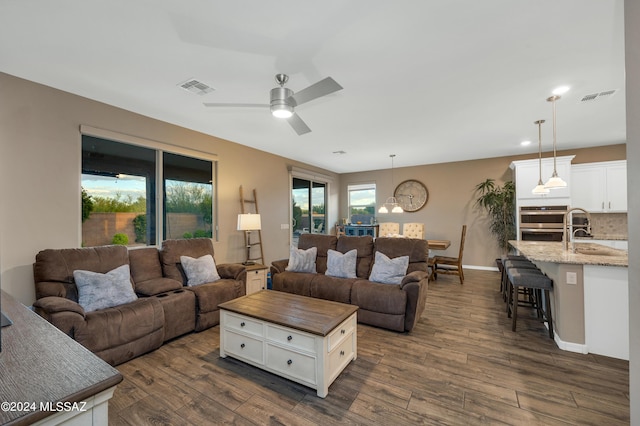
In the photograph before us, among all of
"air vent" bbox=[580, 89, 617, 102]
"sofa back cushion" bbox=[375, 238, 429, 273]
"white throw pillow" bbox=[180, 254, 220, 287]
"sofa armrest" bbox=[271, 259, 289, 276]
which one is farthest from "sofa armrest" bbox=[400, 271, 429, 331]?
"air vent" bbox=[580, 89, 617, 102]

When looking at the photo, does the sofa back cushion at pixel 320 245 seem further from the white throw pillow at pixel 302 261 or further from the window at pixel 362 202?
the window at pixel 362 202

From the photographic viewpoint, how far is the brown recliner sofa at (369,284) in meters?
3.16

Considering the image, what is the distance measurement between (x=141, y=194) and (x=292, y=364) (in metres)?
3.14

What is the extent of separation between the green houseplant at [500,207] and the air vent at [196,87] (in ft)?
19.5

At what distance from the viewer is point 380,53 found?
2396mm

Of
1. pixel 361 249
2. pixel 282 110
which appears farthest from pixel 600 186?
pixel 282 110

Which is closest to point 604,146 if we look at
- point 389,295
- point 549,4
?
point 549,4

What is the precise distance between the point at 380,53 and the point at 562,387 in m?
3.10

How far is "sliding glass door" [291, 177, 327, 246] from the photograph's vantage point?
22.4 feet

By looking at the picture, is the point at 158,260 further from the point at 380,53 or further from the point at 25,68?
the point at 380,53

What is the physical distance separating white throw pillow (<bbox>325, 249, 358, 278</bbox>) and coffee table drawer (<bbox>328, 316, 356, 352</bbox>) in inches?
51.6

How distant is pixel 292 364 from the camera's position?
7.39ft

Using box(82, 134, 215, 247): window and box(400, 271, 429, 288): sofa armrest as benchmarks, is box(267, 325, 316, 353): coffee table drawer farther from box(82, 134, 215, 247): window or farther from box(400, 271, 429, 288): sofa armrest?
box(82, 134, 215, 247): window

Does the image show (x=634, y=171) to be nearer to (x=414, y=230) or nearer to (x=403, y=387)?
(x=403, y=387)
